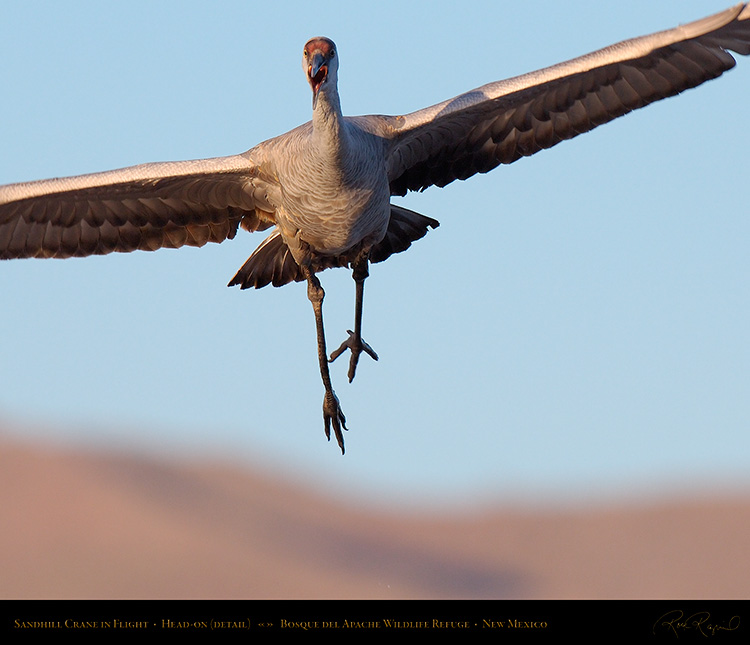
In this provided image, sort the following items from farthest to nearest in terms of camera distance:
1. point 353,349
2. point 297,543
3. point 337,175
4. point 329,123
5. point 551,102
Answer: point 297,543 → point 353,349 → point 551,102 → point 337,175 → point 329,123

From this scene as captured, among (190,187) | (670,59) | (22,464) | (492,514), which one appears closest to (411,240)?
(190,187)

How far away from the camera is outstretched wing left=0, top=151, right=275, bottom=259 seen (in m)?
12.5

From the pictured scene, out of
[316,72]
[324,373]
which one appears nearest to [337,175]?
[316,72]

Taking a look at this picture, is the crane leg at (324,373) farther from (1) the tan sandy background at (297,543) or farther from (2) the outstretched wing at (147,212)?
(1) the tan sandy background at (297,543)

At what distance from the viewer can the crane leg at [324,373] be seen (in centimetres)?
1309

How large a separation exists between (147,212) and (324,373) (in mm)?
2282

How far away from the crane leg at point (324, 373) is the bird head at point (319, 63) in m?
2.33

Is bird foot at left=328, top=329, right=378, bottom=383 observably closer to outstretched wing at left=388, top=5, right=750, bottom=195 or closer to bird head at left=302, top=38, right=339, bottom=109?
outstretched wing at left=388, top=5, right=750, bottom=195

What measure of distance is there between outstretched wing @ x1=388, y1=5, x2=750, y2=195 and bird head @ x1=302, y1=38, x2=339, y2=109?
4.49ft

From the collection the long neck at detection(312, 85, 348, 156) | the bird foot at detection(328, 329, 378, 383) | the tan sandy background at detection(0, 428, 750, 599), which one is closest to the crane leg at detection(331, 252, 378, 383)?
the bird foot at detection(328, 329, 378, 383)

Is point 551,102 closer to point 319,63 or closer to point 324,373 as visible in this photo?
point 319,63

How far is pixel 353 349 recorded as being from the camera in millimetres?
13812

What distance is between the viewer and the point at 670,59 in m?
12.1

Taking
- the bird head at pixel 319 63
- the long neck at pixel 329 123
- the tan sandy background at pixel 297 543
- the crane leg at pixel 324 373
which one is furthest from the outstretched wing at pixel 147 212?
the tan sandy background at pixel 297 543
